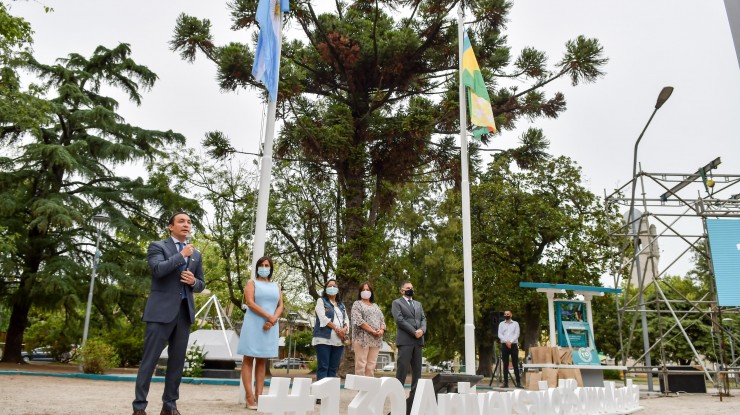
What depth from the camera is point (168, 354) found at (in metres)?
4.60

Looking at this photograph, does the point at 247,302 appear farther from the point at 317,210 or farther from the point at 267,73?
the point at 317,210

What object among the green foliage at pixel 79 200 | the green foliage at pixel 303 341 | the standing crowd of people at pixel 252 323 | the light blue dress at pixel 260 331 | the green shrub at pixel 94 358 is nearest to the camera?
the standing crowd of people at pixel 252 323

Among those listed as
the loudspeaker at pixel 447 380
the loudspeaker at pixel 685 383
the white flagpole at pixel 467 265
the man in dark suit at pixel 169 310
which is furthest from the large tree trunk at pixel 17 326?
the loudspeaker at pixel 685 383

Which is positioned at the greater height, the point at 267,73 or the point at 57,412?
the point at 267,73

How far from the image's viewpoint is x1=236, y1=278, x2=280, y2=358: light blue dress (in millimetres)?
6027

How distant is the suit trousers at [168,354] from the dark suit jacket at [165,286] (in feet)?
0.23

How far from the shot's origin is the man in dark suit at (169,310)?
4.57m

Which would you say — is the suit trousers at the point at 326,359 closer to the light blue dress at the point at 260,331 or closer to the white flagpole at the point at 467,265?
the light blue dress at the point at 260,331

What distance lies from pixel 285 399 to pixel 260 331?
10.3 ft

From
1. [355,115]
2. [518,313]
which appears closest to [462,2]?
[355,115]

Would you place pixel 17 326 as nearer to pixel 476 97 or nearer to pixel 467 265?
pixel 467 265

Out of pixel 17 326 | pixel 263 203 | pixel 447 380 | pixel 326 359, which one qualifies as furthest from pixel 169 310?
pixel 17 326

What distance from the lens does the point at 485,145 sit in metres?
16.4

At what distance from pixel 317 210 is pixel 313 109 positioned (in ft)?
13.7
